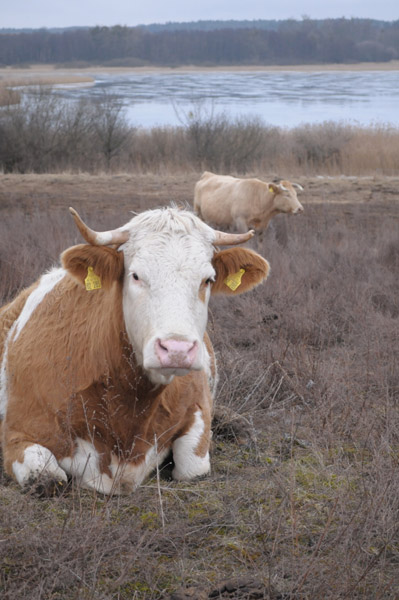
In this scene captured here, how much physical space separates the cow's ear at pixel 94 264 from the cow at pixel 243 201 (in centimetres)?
954

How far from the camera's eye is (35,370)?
12.3 ft

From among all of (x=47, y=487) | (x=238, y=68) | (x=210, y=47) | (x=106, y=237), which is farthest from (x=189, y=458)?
(x=210, y=47)

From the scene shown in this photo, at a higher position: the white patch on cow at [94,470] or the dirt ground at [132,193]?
the white patch on cow at [94,470]

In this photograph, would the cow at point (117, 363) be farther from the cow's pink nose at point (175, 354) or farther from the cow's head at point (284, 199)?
the cow's head at point (284, 199)

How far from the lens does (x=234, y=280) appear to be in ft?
12.7

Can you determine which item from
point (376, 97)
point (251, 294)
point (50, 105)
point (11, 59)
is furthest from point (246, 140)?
point (11, 59)

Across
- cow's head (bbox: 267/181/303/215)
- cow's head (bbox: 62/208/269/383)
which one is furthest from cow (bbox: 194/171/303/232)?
cow's head (bbox: 62/208/269/383)

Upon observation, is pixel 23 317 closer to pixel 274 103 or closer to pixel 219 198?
pixel 219 198

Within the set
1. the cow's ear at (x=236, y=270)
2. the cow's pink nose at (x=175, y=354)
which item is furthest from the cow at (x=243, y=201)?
the cow's pink nose at (x=175, y=354)

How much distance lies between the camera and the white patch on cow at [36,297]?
4.16 meters

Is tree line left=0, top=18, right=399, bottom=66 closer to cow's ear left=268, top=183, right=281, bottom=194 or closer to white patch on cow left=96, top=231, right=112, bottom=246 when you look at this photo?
cow's ear left=268, top=183, right=281, bottom=194

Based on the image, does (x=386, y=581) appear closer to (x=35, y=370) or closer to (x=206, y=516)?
(x=206, y=516)

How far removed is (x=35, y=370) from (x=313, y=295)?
4.49 meters

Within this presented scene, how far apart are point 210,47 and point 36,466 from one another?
114m
